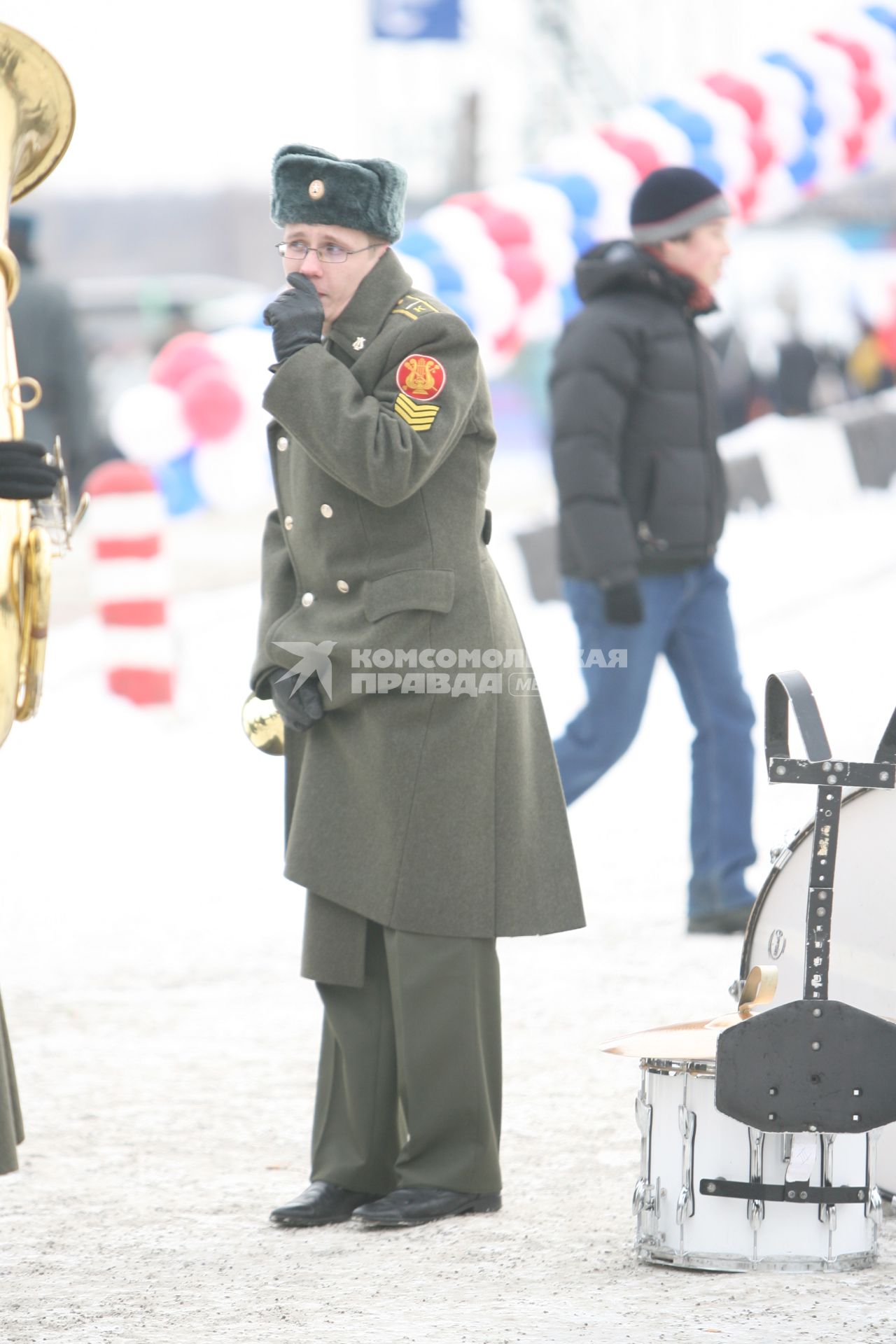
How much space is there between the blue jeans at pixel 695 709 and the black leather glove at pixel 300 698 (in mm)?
2302

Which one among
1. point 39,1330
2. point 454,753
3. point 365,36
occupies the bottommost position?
point 39,1330

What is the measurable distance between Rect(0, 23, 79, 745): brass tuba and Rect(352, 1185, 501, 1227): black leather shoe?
107cm

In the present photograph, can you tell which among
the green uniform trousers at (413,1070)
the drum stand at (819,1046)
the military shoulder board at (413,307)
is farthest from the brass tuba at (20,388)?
the drum stand at (819,1046)

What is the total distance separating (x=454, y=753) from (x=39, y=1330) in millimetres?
1233

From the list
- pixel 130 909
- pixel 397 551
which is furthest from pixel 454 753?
pixel 130 909

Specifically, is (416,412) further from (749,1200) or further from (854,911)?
(749,1200)

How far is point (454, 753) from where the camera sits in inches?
153

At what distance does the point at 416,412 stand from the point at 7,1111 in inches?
53.2

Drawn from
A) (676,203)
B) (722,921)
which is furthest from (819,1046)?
(676,203)

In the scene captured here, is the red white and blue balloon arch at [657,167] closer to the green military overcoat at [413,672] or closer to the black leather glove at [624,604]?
the black leather glove at [624,604]

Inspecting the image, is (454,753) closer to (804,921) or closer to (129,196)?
(804,921)

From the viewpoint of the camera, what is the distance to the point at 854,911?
11.7ft

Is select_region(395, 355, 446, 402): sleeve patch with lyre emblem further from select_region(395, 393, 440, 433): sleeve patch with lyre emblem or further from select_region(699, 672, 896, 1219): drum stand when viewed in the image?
select_region(699, 672, 896, 1219): drum stand

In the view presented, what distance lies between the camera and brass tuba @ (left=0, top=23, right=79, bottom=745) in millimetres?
3553
